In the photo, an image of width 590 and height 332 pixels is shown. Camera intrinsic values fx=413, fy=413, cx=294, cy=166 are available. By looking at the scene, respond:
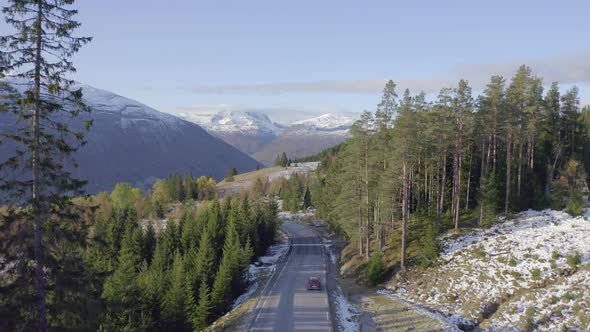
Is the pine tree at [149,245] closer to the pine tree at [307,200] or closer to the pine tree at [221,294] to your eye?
the pine tree at [221,294]

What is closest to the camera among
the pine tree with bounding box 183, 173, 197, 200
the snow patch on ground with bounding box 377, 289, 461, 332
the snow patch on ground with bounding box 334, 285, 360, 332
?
the snow patch on ground with bounding box 377, 289, 461, 332

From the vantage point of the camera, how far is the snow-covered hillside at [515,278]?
2614cm

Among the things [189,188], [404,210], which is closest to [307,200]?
[189,188]

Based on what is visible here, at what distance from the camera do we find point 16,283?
1313cm

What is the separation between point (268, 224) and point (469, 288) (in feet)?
126

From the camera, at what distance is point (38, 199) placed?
13344mm

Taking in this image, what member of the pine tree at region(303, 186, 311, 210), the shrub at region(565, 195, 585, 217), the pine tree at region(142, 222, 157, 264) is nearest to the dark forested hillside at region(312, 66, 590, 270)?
the shrub at region(565, 195, 585, 217)

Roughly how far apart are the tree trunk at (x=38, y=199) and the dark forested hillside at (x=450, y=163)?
94.1ft

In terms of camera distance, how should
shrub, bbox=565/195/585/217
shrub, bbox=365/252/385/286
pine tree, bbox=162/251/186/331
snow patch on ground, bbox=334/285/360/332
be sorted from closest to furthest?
snow patch on ground, bbox=334/285/360/332
pine tree, bbox=162/251/186/331
shrub, bbox=365/252/385/286
shrub, bbox=565/195/585/217

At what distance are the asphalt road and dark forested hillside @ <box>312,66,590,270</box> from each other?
709cm

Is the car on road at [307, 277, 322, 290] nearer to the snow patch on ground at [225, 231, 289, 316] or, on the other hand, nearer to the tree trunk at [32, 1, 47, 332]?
the snow patch on ground at [225, 231, 289, 316]

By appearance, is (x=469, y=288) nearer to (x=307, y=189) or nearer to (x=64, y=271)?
(x=64, y=271)

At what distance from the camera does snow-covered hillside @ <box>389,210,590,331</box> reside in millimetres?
26141

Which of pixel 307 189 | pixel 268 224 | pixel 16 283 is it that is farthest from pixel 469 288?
pixel 307 189
